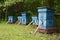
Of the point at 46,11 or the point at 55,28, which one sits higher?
the point at 46,11

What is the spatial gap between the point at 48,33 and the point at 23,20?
776 cm

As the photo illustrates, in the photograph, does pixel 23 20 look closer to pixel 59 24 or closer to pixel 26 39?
pixel 59 24

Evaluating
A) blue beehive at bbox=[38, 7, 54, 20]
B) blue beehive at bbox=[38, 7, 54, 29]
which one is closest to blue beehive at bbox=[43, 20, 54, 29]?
blue beehive at bbox=[38, 7, 54, 29]

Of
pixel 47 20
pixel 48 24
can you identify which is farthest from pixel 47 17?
pixel 48 24

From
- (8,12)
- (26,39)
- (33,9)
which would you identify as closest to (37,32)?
(26,39)

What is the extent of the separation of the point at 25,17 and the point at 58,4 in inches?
134

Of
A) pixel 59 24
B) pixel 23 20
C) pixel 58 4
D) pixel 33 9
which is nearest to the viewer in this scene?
pixel 59 24

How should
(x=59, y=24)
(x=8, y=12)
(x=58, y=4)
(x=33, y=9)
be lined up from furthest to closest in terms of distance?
(x=8, y=12) → (x=33, y=9) → (x=58, y=4) → (x=59, y=24)

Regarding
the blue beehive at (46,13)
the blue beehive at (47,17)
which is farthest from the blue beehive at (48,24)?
the blue beehive at (46,13)

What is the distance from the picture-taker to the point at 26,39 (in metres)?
6.91

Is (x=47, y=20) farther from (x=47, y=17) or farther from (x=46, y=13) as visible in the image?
(x=46, y=13)

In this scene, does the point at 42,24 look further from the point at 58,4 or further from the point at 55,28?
the point at 58,4

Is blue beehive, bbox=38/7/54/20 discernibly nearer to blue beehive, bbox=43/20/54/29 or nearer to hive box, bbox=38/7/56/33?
hive box, bbox=38/7/56/33

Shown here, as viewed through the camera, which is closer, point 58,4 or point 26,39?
point 26,39
